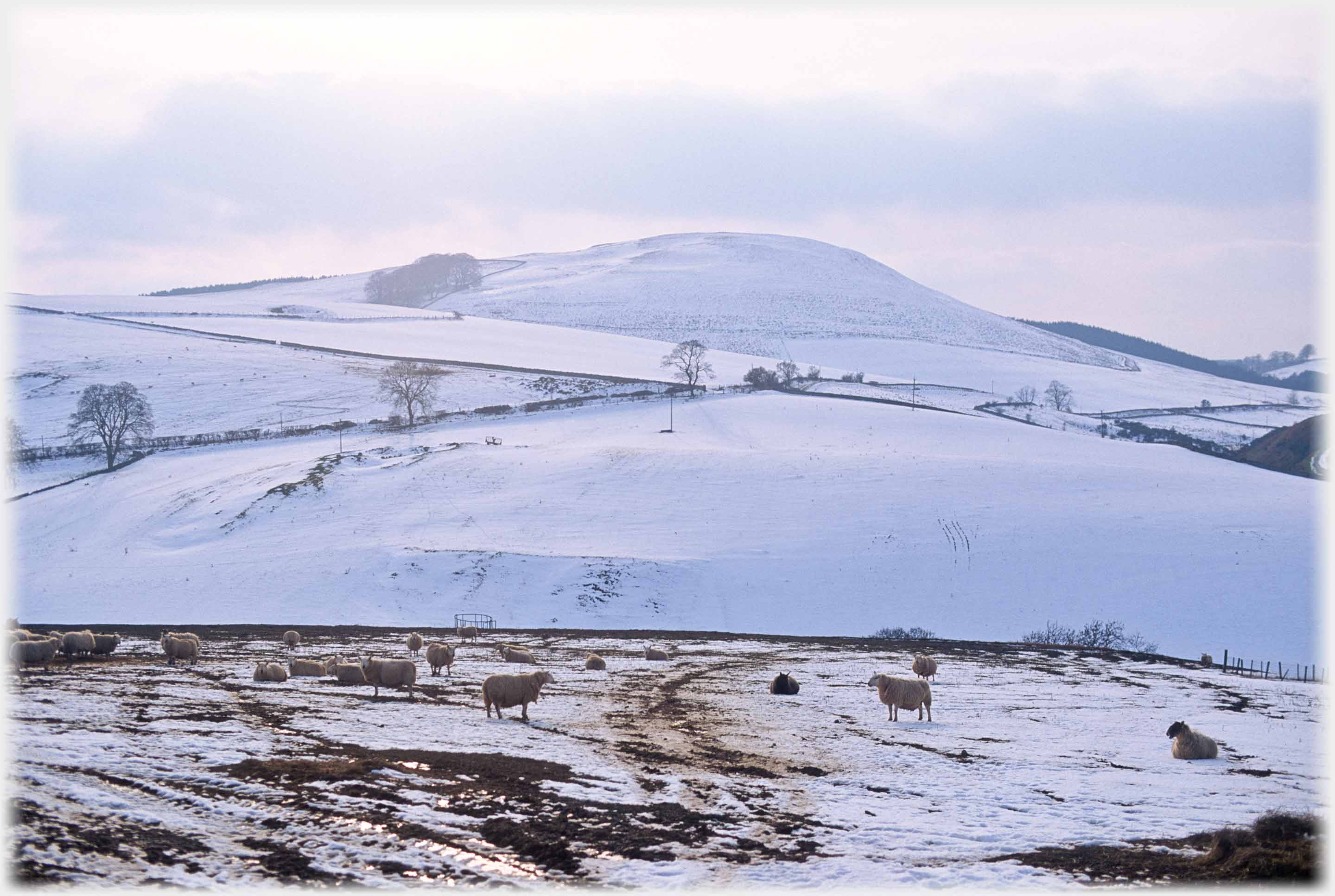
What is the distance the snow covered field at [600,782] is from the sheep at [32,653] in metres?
1.16

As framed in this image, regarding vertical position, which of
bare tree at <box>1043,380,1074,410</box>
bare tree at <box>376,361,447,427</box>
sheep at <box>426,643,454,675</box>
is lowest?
sheep at <box>426,643,454,675</box>

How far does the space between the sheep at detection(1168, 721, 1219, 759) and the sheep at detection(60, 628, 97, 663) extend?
28240 millimetres

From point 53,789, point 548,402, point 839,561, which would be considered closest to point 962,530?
point 839,561

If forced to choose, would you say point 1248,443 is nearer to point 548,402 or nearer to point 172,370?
point 548,402

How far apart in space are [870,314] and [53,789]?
568ft

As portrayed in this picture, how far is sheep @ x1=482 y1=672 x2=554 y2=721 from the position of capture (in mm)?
22328

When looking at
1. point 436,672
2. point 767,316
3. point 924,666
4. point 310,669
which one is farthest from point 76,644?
point 767,316

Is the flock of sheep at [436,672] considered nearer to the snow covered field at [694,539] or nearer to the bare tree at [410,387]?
the snow covered field at [694,539]

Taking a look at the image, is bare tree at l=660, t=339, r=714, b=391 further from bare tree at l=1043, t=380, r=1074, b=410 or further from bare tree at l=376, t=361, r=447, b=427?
bare tree at l=1043, t=380, r=1074, b=410

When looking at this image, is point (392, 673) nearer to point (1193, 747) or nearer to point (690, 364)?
point (1193, 747)

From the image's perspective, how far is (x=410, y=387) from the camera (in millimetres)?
91438

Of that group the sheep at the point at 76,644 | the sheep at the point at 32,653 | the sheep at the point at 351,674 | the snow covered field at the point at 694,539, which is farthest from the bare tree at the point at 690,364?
the sheep at the point at 32,653

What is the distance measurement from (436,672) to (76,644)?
10.5m

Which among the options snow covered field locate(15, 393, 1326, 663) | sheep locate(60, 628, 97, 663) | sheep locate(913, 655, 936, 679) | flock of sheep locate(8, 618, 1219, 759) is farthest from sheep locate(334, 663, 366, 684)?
snow covered field locate(15, 393, 1326, 663)
